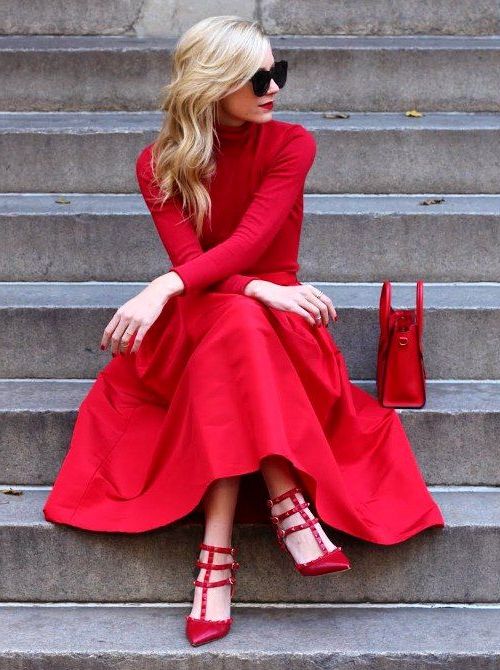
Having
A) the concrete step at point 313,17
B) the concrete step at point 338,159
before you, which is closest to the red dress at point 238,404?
the concrete step at point 338,159

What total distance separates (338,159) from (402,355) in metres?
1.44

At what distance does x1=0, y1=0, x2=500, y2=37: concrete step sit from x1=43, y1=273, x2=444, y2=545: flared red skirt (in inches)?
107

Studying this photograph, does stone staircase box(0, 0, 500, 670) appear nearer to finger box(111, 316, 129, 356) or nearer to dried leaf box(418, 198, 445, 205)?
dried leaf box(418, 198, 445, 205)

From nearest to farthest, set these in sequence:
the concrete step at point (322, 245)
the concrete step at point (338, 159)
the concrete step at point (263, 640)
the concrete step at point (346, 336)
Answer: the concrete step at point (263, 640)
the concrete step at point (346, 336)
the concrete step at point (322, 245)
the concrete step at point (338, 159)

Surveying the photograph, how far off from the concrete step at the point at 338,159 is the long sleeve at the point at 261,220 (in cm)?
118

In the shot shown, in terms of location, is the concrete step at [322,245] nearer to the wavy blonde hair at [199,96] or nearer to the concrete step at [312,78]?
the wavy blonde hair at [199,96]

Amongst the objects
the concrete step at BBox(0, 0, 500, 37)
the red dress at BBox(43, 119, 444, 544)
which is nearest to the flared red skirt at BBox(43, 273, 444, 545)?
the red dress at BBox(43, 119, 444, 544)

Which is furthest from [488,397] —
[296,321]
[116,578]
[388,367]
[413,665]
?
[116,578]

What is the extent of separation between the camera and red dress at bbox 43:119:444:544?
9.27ft

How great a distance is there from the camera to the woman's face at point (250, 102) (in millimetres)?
3146

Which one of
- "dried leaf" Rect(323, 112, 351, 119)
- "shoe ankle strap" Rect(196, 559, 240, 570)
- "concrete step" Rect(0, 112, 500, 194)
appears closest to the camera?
"shoe ankle strap" Rect(196, 559, 240, 570)

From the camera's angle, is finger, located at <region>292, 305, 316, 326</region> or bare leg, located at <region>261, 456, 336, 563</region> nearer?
bare leg, located at <region>261, 456, 336, 563</region>

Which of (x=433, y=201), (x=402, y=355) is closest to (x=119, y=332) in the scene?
(x=402, y=355)

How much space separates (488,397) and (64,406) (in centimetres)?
134
